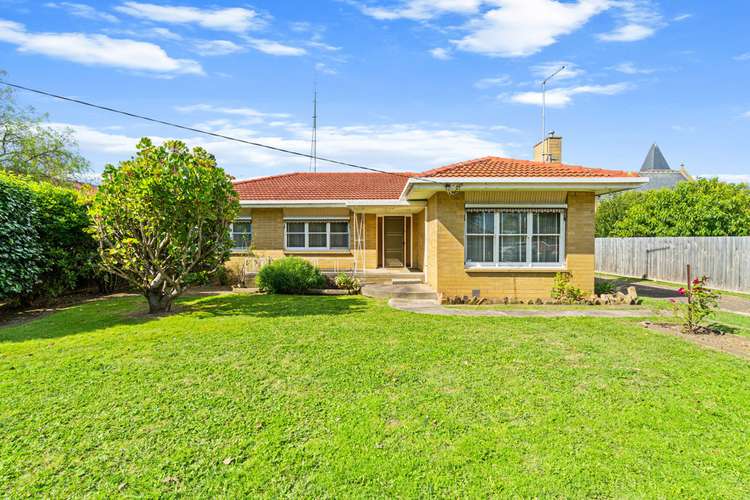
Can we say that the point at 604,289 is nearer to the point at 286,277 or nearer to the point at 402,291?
the point at 402,291

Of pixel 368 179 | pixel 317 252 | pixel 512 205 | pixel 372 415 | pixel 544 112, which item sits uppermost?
pixel 544 112

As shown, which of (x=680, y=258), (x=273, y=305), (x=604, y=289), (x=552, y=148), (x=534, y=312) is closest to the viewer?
(x=534, y=312)

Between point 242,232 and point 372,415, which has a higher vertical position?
point 242,232

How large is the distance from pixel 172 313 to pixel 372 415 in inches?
303

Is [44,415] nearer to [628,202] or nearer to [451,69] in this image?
[451,69]

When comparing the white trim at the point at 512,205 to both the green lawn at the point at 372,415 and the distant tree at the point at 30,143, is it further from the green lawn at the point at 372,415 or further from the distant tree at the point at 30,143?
the distant tree at the point at 30,143

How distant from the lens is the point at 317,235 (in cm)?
1766

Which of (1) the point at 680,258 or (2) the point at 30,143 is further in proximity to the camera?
(2) the point at 30,143

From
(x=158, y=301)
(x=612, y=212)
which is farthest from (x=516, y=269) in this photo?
(x=612, y=212)

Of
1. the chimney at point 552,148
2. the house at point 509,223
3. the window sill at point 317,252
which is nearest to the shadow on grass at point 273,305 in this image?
the house at point 509,223

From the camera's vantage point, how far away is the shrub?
13.9 metres

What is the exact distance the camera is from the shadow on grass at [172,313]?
8.61m

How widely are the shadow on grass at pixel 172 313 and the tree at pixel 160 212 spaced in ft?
2.92

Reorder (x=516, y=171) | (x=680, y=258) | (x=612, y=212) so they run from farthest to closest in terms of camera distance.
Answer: (x=612, y=212) < (x=680, y=258) < (x=516, y=171)
